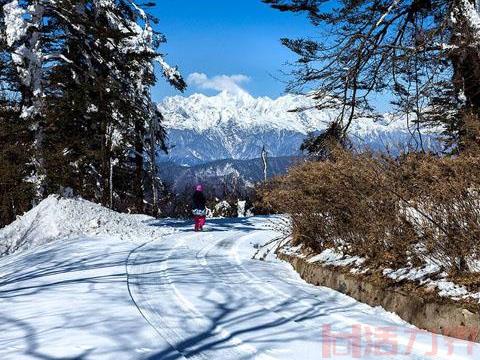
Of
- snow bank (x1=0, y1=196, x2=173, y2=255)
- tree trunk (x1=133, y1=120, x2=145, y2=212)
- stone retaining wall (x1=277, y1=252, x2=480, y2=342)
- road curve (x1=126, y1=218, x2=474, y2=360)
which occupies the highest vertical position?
tree trunk (x1=133, y1=120, x2=145, y2=212)

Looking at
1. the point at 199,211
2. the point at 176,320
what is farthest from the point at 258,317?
the point at 199,211

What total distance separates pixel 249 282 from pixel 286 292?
2.87 feet

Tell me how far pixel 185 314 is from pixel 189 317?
125mm

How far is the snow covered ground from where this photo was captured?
4367 mm

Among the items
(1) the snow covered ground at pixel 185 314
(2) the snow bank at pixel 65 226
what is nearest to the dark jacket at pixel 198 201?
(2) the snow bank at pixel 65 226

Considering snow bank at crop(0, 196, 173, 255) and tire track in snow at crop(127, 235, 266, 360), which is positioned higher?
snow bank at crop(0, 196, 173, 255)

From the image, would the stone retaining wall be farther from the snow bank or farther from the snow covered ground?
the snow bank

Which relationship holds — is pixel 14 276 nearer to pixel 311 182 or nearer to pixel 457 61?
pixel 311 182

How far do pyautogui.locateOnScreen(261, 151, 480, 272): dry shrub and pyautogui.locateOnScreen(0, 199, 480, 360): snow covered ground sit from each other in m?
0.87

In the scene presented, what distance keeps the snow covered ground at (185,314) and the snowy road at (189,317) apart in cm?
1

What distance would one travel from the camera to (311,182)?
25.7 feet

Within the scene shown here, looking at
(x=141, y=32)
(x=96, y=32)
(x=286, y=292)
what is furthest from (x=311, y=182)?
(x=141, y=32)

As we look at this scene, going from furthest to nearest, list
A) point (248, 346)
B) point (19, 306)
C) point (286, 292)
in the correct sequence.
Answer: point (286, 292)
point (19, 306)
point (248, 346)

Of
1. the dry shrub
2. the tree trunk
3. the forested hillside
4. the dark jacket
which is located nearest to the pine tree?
the forested hillside
